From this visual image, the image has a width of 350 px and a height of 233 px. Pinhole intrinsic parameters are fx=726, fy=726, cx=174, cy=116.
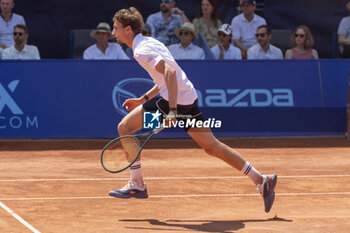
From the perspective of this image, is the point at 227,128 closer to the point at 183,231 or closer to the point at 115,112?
the point at 115,112

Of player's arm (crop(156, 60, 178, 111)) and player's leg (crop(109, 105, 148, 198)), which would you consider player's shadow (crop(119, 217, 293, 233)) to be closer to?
player's leg (crop(109, 105, 148, 198))

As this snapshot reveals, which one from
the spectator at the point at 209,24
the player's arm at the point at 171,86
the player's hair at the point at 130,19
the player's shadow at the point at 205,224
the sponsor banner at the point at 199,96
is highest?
the player's hair at the point at 130,19

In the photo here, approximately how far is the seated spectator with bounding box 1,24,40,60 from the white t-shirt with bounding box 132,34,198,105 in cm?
595

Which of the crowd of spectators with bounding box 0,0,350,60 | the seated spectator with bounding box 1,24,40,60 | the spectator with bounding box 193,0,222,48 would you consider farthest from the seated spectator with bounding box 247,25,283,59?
the seated spectator with bounding box 1,24,40,60

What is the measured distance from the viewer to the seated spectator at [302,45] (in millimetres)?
12508

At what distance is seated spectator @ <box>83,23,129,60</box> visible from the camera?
40.2ft

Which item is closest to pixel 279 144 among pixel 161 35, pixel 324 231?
pixel 161 35

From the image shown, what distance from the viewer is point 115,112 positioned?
11547 mm

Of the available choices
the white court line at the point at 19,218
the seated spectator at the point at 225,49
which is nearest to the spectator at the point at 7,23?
the seated spectator at the point at 225,49

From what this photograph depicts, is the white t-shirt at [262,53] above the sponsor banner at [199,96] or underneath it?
above

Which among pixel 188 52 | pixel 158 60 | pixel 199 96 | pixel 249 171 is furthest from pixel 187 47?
pixel 158 60

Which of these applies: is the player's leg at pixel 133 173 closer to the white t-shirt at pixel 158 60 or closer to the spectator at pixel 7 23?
the white t-shirt at pixel 158 60

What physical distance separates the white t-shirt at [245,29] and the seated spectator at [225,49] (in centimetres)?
70

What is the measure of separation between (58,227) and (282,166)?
4323 millimetres
